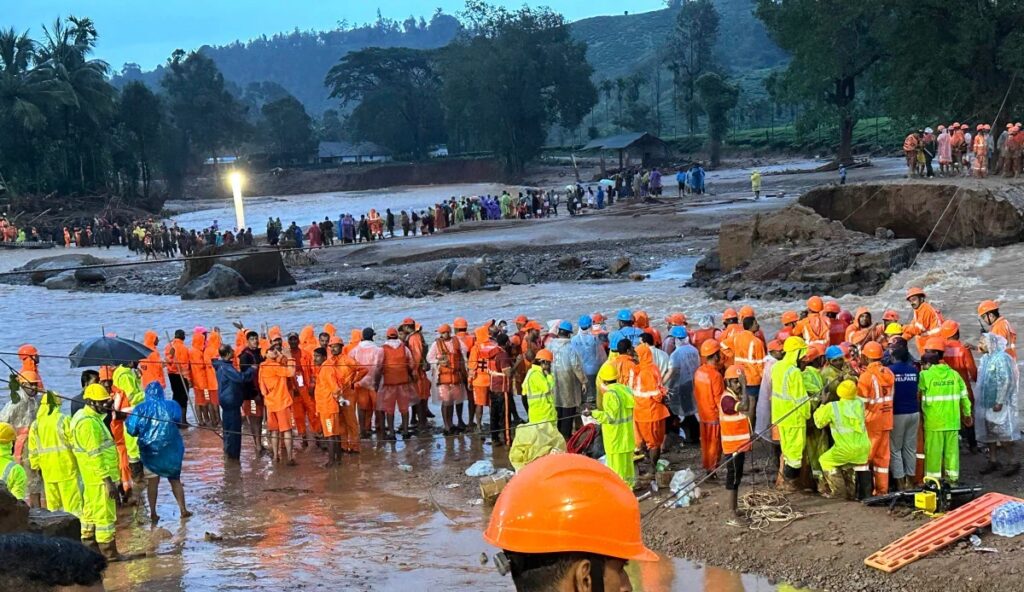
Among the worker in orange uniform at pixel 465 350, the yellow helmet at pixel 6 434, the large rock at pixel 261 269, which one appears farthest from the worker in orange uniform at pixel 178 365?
the large rock at pixel 261 269

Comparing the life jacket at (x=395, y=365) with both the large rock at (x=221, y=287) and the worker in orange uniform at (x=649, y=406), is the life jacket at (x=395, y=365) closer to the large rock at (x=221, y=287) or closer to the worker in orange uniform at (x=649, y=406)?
the worker in orange uniform at (x=649, y=406)

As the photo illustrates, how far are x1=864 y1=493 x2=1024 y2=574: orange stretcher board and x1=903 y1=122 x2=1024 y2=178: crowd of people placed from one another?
18020 mm

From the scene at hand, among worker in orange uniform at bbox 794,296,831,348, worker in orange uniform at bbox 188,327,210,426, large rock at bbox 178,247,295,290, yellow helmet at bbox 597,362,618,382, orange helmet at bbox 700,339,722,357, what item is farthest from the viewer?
large rock at bbox 178,247,295,290

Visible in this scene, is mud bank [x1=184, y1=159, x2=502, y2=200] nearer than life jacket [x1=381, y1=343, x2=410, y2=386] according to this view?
No

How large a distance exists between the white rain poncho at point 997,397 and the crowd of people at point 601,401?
0.04 feet

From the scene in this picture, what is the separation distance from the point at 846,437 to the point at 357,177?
255 ft

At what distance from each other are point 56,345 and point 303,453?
1397 cm

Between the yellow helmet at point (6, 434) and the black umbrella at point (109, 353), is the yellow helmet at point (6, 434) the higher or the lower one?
the lower one

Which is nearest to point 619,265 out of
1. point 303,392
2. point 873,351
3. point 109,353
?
point 303,392

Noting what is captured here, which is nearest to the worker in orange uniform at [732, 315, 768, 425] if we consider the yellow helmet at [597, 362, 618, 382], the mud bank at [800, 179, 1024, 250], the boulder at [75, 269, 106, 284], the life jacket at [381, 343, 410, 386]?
the yellow helmet at [597, 362, 618, 382]

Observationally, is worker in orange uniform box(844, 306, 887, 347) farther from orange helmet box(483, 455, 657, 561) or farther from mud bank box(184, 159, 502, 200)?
mud bank box(184, 159, 502, 200)

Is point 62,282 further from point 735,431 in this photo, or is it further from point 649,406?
point 735,431

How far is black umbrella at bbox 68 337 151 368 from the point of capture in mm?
12019

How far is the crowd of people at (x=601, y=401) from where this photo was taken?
28.2 feet
